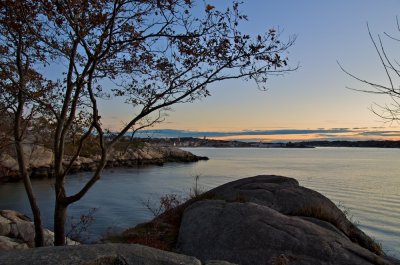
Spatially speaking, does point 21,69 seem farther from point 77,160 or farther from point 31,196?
point 77,160

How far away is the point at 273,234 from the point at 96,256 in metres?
5.77

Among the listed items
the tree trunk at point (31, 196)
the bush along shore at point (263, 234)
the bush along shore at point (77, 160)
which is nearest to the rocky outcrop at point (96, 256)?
the bush along shore at point (263, 234)

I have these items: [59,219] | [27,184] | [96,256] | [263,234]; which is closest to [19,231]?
[27,184]

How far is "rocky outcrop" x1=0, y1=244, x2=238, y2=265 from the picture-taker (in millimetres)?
4023

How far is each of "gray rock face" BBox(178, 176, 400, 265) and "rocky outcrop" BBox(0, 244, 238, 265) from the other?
10.6ft

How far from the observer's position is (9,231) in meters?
17.2

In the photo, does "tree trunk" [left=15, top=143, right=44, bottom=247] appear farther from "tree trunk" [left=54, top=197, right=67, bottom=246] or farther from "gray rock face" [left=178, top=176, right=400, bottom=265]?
"gray rock face" [left=178, top=176, right=400, bottom=265]

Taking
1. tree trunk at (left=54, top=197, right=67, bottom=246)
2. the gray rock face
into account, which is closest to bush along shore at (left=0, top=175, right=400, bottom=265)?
the gray rock face

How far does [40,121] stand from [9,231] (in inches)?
286

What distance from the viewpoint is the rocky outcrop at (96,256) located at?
4.02m

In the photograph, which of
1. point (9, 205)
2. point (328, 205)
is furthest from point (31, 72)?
Result: point (9, 205)

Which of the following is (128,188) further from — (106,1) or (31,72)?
(106,1)

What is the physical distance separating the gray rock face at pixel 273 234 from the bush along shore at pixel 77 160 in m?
10.8

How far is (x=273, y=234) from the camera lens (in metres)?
9.12
